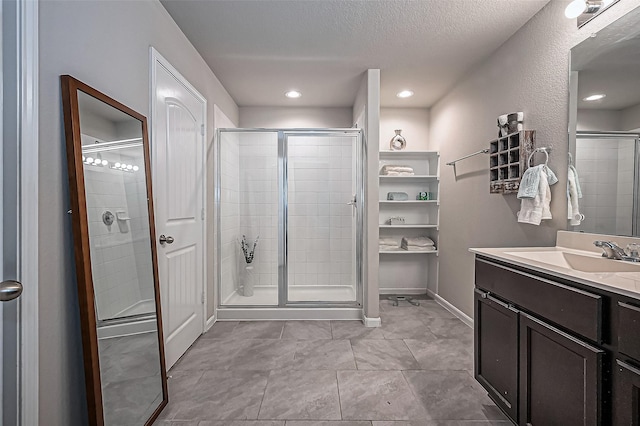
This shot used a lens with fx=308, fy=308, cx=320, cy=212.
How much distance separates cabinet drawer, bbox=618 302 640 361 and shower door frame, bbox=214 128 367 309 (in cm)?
231

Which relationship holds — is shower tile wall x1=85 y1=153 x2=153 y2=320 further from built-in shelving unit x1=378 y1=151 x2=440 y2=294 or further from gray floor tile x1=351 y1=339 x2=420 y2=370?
built-in shelving unit x1=378 y1=151 x2=440 y2=294

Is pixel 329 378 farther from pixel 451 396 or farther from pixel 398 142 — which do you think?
pixel 398 142

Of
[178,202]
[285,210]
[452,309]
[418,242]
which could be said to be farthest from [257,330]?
[418,242]

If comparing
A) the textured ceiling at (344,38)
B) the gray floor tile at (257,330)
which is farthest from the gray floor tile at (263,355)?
the textured ceiling at (344,38)

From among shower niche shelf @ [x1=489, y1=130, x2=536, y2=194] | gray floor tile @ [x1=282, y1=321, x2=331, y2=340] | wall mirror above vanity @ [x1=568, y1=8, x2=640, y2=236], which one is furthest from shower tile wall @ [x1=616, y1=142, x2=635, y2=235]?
gray floor tile @ [x1=282, y1=321, x2=331, y2=340]

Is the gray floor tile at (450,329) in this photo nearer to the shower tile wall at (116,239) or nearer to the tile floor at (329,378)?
the tile floor at (329,378)

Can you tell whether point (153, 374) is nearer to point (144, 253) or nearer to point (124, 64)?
point (144, 253)

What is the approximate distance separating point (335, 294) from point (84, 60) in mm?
2827

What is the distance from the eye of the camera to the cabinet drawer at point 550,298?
3.64 feet

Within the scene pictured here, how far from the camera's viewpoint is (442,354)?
2494 mm

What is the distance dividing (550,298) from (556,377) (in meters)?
0.31

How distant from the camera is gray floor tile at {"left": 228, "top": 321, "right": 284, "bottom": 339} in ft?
→ 9.34

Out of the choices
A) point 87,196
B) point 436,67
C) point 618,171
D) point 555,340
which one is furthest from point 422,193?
point 87,196

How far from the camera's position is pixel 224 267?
335 cm
